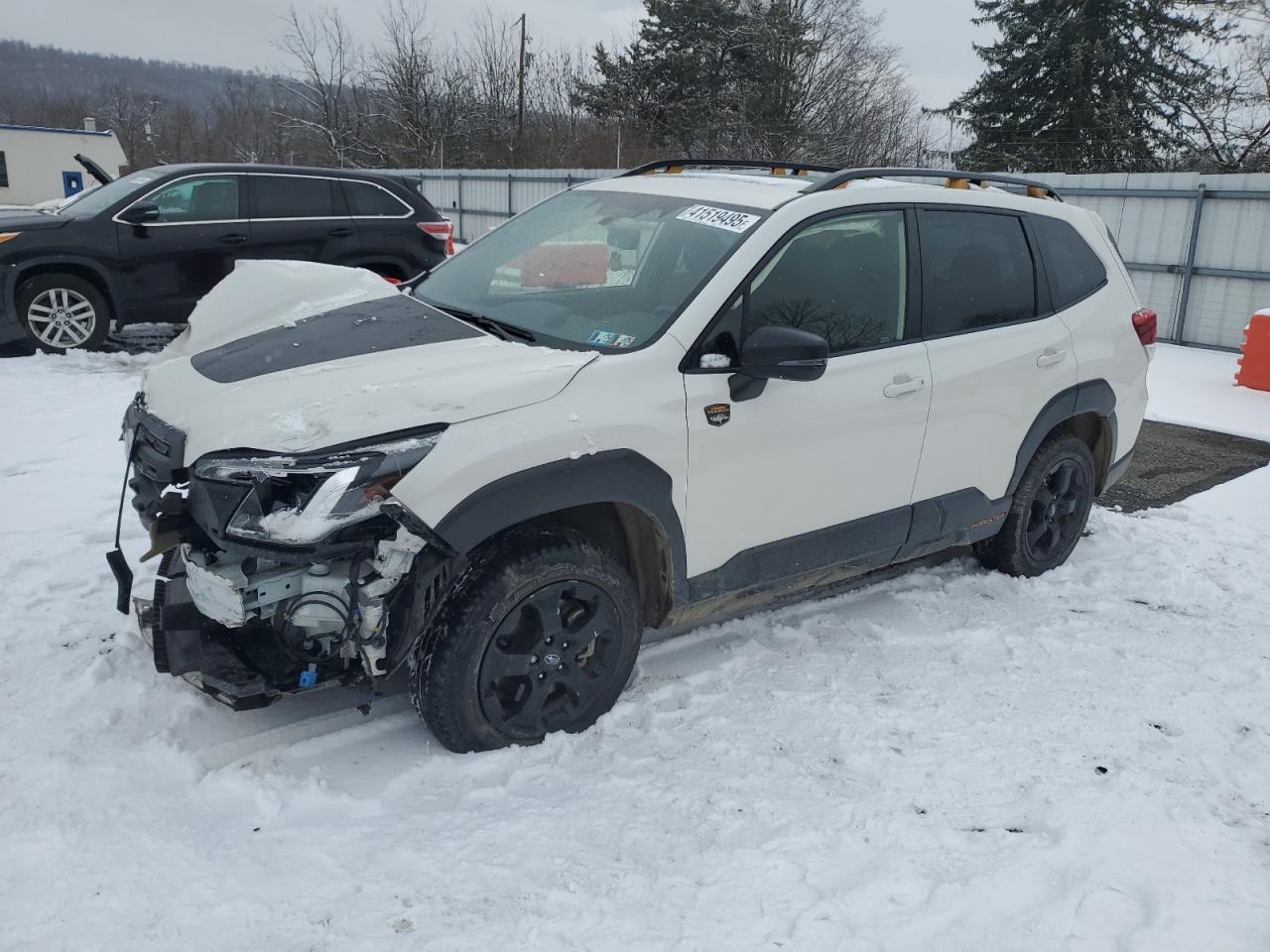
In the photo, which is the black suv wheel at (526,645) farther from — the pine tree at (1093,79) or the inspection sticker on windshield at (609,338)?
the pine tree at (1093,79)

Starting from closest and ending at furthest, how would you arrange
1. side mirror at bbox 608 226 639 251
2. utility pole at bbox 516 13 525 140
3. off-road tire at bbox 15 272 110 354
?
side mirror at bbox 608 226 639 251 → off-road tire at bbox 15 272 110 354 → utility pole at bbox 516 13 525 140

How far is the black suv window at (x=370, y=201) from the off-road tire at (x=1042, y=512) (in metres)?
7.24

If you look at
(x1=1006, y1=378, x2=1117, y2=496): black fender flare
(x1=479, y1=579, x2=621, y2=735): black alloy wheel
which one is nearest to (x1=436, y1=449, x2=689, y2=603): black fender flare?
(x1=479, y1=579, x2=621, y2=735): black alloy wheel

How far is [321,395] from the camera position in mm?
2877

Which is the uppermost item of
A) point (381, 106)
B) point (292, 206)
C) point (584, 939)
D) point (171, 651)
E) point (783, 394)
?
point (381, 106)

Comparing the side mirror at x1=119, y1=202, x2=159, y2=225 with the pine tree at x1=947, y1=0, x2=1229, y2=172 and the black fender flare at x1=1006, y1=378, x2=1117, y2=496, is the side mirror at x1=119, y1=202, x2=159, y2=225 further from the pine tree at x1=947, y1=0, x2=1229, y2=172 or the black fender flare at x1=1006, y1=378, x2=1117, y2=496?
the pine tree at x1=947, y1=0, x2=1229, y2=172

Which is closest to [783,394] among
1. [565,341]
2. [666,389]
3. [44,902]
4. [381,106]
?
[666,389]

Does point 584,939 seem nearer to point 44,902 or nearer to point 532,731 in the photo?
point 532,731

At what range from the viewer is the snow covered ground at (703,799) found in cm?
251

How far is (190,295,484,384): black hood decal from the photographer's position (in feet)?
10.4

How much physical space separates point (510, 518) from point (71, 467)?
4044mm

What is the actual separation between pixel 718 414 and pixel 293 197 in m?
7.79

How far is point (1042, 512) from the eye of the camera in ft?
15.8

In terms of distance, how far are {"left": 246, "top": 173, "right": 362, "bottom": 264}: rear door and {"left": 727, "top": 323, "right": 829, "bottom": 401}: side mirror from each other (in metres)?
7.29
